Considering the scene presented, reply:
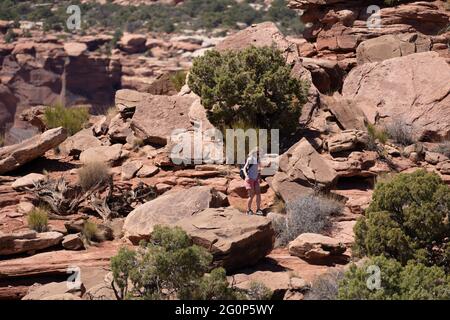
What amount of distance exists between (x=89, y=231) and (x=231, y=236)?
9.55ft

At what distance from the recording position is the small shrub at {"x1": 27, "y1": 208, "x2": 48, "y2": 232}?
37.1ft

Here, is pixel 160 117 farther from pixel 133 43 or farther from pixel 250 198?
pixel 133 43

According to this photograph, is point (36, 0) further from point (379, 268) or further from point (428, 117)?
point (379, 268)

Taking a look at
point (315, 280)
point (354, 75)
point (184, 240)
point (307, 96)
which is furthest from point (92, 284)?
point (354, 75)

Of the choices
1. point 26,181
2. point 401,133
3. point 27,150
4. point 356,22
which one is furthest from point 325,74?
point 26,181

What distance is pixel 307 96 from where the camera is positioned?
15078mm

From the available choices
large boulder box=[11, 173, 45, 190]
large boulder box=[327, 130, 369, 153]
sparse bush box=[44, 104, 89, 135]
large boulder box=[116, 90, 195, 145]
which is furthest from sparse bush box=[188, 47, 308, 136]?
sparse bush box=[44, 104, 89, 135]

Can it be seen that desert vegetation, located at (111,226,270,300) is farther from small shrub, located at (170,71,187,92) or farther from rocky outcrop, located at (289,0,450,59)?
rocky outcrop, located at (289,0,450,59)

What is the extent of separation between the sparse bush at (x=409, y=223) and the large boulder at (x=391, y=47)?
8.78m

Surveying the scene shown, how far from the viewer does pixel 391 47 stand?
1780 cm

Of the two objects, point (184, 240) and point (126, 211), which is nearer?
point (184, 240)

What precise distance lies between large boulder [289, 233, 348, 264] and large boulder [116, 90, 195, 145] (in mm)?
5407

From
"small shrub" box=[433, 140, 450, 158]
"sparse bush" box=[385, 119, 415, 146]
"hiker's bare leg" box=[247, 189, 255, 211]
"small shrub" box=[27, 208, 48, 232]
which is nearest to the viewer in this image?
"small shrub" box=[27, 208, 48, 232]
